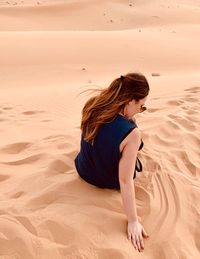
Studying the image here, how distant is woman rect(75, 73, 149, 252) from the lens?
2541 millimetres

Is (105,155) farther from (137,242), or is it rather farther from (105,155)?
(137,242)

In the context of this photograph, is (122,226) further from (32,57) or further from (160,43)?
(160,43)

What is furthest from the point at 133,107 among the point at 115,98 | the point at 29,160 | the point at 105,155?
the point at 29,160

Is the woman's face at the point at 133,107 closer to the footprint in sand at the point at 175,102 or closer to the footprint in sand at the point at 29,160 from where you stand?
the footprint in sand at the point at 29,160

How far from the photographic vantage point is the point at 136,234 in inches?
97.7

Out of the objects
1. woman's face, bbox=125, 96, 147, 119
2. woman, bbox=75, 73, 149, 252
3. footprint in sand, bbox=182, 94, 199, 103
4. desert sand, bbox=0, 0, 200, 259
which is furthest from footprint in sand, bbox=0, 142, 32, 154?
footprint in sand, bbox=182, 94, 199, 103

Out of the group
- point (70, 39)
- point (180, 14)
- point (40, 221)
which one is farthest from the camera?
point (180, 14)

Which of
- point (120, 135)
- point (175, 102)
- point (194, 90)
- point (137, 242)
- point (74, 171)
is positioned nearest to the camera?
point (137, 242)

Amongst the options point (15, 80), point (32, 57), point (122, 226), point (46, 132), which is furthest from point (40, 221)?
point (32, 57)

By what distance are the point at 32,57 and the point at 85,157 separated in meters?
7.18

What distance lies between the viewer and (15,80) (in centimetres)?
818

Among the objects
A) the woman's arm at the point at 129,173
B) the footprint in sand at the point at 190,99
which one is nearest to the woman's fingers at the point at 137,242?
the woman's arm at the point at 129,173

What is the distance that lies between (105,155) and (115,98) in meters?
0.37

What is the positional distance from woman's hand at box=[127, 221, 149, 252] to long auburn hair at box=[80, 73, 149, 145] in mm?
578
